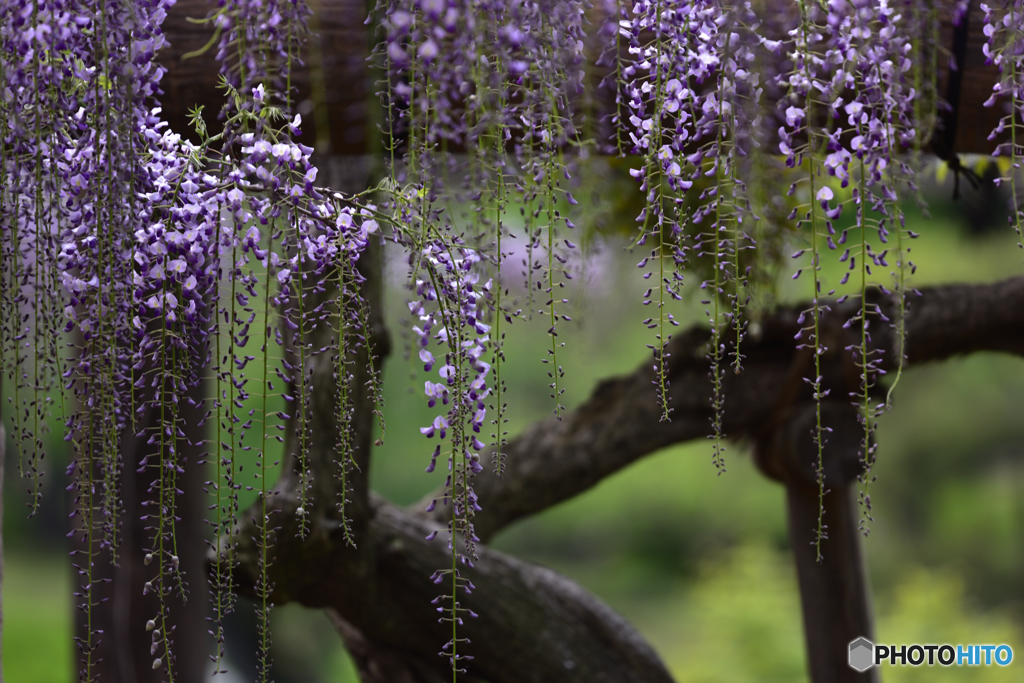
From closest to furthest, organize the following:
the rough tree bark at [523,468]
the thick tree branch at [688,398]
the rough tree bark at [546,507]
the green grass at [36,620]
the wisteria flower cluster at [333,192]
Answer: the wisteria flower cluster at [333,192] → the rough tree bark at [523,468] → the rough tree bark at [546,507] → the thick tree branch at [688,398] → the green grass at [36,620]

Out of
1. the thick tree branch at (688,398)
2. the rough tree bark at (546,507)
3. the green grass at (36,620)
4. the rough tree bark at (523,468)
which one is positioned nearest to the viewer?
the rough tree bark at (523,468)

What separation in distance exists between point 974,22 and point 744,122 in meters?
0.57

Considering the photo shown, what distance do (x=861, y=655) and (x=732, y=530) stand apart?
377cm

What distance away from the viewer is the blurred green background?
177 inches

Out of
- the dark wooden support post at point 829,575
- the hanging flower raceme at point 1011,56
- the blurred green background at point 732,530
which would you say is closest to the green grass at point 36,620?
the blurred green background at point 732,530

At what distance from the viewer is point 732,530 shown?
5.62 meters

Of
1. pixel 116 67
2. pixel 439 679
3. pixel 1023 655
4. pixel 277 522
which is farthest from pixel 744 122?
pixel 1023 655

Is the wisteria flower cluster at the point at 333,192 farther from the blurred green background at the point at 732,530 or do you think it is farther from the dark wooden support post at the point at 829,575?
the blurred green background at the point at 732,530

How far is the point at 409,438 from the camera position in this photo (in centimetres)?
576

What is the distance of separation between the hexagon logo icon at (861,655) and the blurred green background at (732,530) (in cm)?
218

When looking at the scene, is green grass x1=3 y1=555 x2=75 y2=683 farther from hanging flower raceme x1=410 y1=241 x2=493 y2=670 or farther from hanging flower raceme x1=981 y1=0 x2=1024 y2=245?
hanging flower raceme x1=981 y1=0 x2=1024 y2=245

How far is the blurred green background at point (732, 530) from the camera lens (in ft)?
14.8

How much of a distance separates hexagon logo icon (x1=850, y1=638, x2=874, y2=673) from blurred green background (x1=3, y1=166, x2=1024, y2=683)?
7.16 feet

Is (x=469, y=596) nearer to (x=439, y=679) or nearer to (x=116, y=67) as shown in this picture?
(x=439, y=679)
